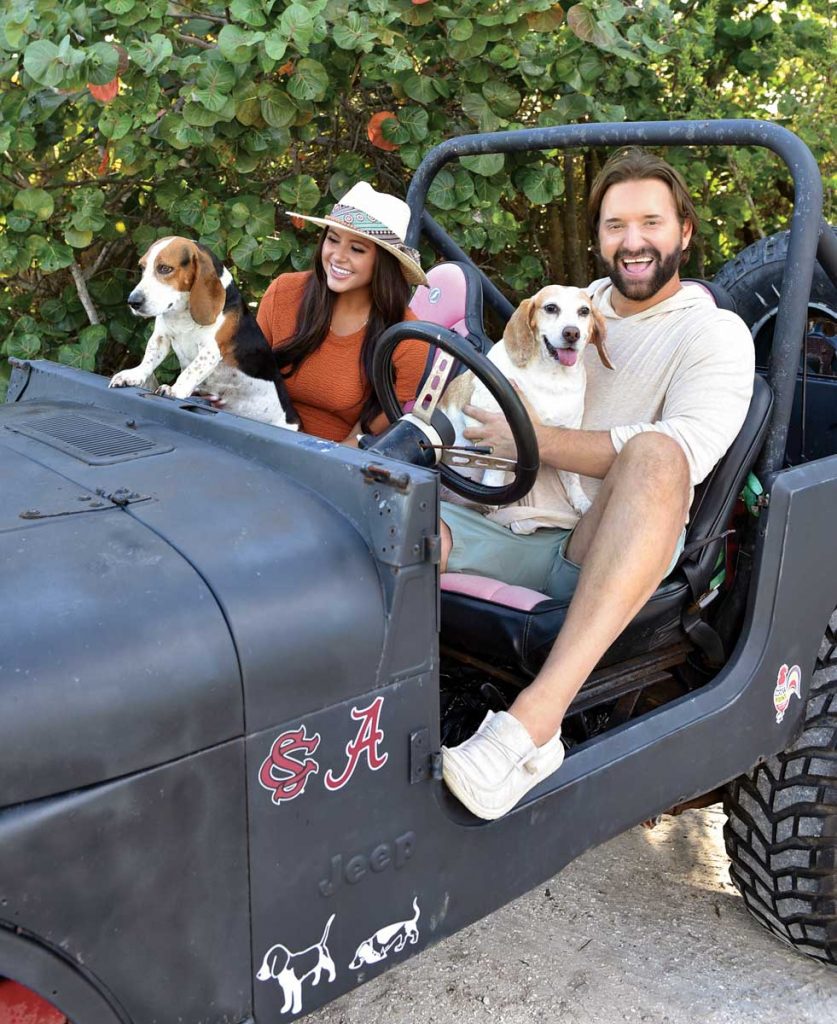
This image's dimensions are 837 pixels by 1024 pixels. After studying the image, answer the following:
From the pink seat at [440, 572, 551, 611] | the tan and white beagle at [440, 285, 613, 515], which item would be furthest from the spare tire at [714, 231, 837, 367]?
the pink seat at [440, 572, 551, 611]

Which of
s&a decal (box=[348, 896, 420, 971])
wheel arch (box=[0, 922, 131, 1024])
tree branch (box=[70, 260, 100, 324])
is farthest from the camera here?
tree branch (box=[70, 260, 100, 324])

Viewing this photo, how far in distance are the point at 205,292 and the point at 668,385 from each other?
3.48 feet

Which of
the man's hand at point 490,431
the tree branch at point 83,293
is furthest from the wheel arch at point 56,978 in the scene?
the tree branch at point 83,293

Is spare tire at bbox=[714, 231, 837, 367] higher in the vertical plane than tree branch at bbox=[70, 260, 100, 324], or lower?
higher

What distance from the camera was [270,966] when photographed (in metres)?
1.41

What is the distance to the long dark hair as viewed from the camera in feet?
8.94

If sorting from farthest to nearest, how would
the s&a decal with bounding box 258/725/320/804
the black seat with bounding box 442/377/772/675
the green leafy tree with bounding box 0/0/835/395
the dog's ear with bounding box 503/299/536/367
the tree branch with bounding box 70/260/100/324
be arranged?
1. the tree branch with bounding box 70/260/100/324
2. the green leafy tree with bounding box 0/0/835/395
3. the dog's ear with bounding box 503/299/536/367
4. the black seat with bounding box 442/377/772/675
5. the s&a decal with bounding box 258/725/320/804

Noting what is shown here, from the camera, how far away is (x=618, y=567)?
186 cm

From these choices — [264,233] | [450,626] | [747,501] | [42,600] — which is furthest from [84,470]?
[264,233]

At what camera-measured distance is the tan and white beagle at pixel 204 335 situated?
2373 mm

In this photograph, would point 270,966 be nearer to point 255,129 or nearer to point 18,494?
point 18,494

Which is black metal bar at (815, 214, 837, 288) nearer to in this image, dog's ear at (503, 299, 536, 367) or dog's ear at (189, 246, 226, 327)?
dog's ear at (503, 299, 536, 367)

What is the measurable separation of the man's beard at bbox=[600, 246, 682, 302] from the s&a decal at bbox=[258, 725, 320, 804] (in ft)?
4.77

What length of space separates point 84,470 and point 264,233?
2233 mm
